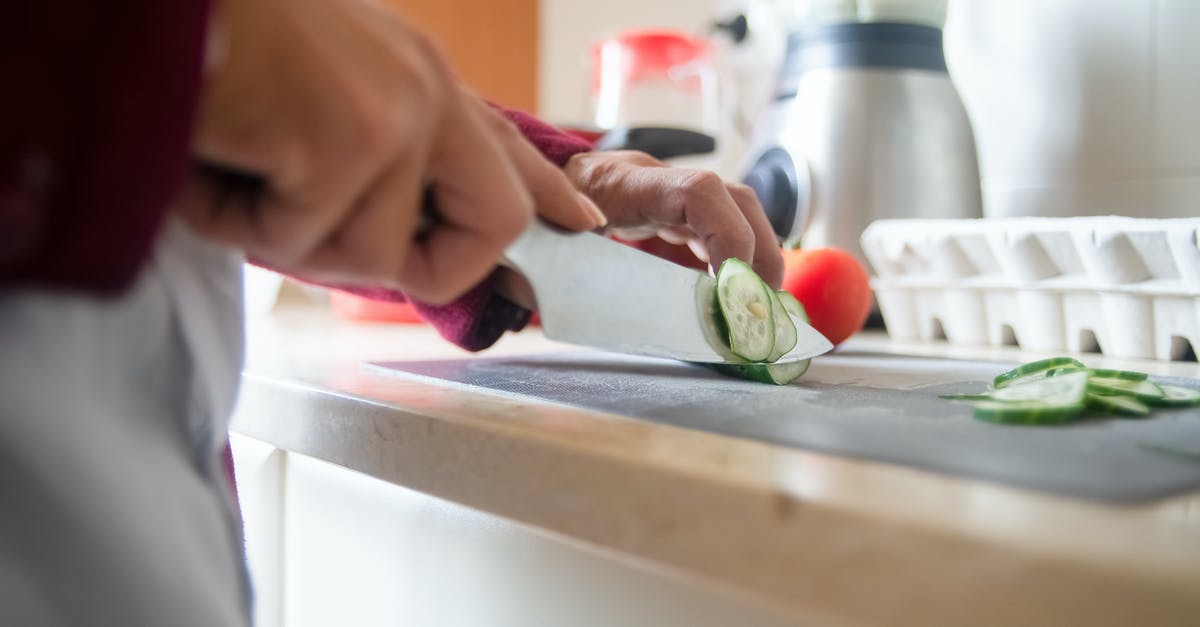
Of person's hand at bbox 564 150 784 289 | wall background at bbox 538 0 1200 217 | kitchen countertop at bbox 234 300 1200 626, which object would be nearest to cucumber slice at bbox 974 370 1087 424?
kitchen countertop at bbox 234 300 1200 626

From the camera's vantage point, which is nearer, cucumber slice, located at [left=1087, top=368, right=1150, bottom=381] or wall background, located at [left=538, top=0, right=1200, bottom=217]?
cucumber slice, located at [left=1087, top=368, right=1150, bottom=381]

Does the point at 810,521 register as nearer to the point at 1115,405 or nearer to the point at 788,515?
the point at 788,515

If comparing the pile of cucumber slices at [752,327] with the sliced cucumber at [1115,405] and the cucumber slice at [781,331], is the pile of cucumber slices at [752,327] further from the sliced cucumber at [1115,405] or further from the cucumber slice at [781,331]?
the sliced cucumber at [1115,405]

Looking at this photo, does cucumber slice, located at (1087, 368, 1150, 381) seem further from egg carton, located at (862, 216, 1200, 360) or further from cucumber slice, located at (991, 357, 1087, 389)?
egg carton, located at (862, 216, 1200, 360)

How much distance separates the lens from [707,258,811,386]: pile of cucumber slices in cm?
60

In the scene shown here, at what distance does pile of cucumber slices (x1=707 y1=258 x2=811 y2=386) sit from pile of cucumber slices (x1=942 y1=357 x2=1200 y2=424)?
105mm

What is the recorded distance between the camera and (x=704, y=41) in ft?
5.06

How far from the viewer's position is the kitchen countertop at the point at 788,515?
27cm

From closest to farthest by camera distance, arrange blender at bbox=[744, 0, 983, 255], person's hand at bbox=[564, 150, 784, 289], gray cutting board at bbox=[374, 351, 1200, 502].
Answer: gray cutting board at bbox=[374, 351, 1200, 502] → person's hand at bbox=[564, 150, 784, 289] → blender at bbox=[744, 0, 983, 255]

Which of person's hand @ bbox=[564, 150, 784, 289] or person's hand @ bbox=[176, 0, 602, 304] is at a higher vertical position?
person's hand @ bbox=[176, 0, 602, 304]

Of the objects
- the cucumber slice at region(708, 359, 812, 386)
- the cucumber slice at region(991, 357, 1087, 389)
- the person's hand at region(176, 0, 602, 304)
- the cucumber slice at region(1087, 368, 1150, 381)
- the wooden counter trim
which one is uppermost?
the person's hand at region(176, 0, 602, 304)

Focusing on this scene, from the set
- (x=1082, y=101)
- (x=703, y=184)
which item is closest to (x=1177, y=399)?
→ (x=703, y=184)

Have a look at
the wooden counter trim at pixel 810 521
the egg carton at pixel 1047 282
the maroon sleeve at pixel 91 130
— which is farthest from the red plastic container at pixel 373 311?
the maroon sleeve at pixel 91 130

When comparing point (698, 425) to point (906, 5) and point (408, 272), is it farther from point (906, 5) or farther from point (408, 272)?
point (906, 5)
